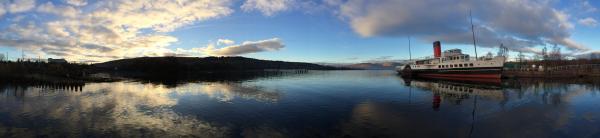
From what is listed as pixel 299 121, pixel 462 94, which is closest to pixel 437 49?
pixel 462 94

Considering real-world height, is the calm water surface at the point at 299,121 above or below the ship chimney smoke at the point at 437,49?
below

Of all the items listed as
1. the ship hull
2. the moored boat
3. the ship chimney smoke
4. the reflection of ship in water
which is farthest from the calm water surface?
the ship chimney smoke

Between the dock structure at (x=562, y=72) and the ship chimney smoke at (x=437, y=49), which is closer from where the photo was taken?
the dock structure at (x=562, y=72)

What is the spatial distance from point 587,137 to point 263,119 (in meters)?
18.5

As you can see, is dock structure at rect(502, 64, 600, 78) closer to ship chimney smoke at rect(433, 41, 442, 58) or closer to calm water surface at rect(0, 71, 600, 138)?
ship chimney smoke at rect(433, 41, 442, 58)

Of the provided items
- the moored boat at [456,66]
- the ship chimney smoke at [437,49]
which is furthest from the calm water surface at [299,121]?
the ship chimney smoke at [437,49]

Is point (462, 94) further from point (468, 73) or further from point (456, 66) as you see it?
point (456, 66)

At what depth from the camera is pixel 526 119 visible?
798 inches

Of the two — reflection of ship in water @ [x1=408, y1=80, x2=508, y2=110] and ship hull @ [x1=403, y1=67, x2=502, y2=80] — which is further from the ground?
ship hull @ [x1=403, y1=67, x2=502, y2=80]

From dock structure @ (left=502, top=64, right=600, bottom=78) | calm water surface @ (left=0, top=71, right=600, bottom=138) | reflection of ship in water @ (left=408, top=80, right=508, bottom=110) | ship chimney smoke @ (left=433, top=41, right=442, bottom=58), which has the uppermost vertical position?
ship chimney smoke @ (left=433, top=41, right=442, bottom=58)

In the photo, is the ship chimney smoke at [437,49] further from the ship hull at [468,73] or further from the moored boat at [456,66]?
the ship hull at [468,73]

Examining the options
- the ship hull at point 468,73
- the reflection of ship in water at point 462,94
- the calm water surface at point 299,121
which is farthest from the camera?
the ship hull at point 468,73

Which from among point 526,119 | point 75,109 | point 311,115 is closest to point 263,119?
point 311,115

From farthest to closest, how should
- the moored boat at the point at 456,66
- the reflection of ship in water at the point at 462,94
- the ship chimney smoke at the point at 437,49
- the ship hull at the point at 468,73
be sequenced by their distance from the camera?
the ship chimney smoke at the point at 437,49 → the moored boat at the point at 456,66 → the ship hull at the point at 468,73 → the reflection of ship in water at the point at 462,94
